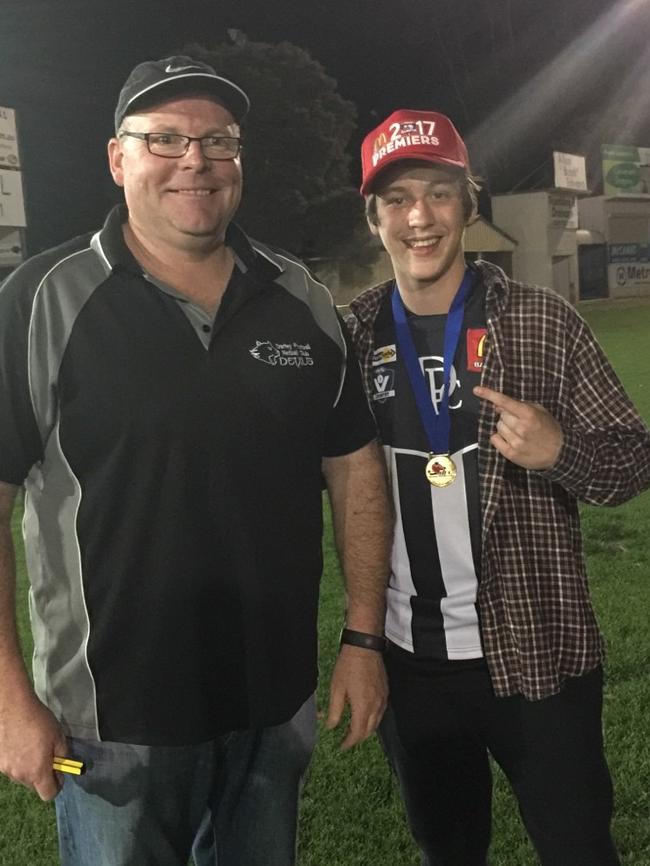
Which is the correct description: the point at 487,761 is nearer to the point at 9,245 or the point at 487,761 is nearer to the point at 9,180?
the point at 9,180

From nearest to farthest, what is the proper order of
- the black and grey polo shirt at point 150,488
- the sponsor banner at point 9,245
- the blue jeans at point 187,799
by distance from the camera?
the black and grey polo shirt at point 150,488, the blue jeans at point 187,799, the sponsor banner at point 9,245

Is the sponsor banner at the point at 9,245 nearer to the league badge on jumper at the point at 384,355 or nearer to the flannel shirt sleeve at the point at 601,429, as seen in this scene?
the league badge on jumper at the point at 384,355

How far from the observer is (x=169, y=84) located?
2.15 m

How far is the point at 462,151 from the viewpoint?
267 centimetres

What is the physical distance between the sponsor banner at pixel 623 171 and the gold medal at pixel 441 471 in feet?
193

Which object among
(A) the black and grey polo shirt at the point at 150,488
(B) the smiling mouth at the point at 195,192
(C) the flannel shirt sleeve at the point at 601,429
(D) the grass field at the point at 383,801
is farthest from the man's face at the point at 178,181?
(D) the grass field at the point at 383,801

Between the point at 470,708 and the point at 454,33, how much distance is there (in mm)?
61813

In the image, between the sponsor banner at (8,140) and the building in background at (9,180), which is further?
the building in background at (9,180)

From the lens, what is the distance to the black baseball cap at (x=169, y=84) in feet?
7.05

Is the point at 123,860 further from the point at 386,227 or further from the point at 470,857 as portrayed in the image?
the point at 386,227

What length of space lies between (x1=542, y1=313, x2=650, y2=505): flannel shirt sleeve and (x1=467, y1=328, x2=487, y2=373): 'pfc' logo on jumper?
0.23 meters

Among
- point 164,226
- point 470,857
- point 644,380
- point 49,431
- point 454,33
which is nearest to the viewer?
point 49,431

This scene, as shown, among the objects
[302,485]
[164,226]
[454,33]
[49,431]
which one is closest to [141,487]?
[49,431]

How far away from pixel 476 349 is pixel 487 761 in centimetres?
119
